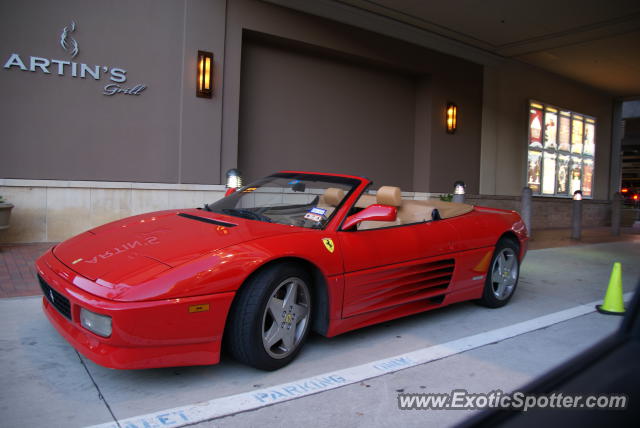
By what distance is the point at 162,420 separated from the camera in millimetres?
2230

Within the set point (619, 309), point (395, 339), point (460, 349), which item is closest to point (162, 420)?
point (395, 339)

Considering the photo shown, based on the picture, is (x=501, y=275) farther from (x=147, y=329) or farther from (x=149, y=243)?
(x=147, y=329)

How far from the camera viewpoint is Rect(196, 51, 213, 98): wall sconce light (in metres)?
7.79

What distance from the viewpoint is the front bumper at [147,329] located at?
90.4 inches

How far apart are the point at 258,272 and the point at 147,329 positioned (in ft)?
2.23

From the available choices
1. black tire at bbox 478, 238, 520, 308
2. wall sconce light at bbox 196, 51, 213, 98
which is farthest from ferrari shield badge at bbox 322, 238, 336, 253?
wall sconce light at bbox 196, 51, 213, 98

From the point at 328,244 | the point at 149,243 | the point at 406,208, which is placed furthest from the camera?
the point at 406,208

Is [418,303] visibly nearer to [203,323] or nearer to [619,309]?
[203,323]

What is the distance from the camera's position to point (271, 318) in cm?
281

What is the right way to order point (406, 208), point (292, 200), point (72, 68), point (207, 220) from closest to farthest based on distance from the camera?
1. point (207, 220)
2. point (292, 200)
3. point (406, 208)
4. point (72, 68)

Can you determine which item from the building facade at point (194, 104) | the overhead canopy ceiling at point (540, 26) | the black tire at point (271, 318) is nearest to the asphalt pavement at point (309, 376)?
the black tire at point (271, 318)

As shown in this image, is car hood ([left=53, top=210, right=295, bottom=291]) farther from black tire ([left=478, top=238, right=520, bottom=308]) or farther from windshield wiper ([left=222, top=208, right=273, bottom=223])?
black tire ([left=478, top=238, right=520, bottom=308])

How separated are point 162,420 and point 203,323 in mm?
492

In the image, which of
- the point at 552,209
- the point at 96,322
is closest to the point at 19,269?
the point at 96,322
